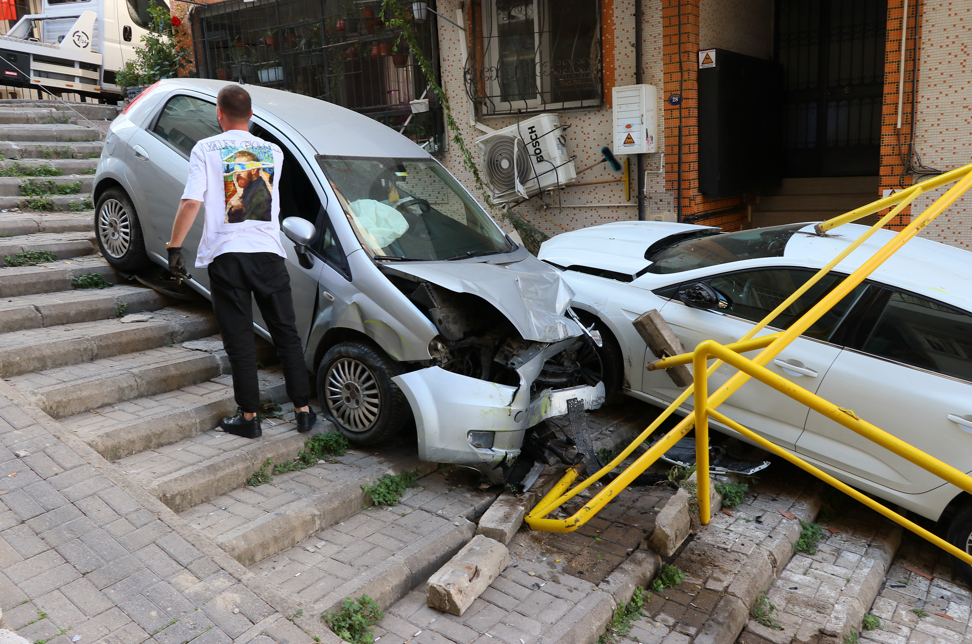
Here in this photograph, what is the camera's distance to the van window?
14109 mm

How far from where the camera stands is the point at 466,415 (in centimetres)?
421

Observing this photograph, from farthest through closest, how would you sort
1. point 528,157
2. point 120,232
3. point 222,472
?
point 528,157, point 120,232, point 222,472

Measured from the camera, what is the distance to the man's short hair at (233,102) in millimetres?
4480

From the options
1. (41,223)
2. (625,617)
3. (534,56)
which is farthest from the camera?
(534,56)

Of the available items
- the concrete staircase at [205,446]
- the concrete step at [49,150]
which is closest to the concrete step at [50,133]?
the concrete step at [49,150]

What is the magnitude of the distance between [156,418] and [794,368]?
4178 millimetres

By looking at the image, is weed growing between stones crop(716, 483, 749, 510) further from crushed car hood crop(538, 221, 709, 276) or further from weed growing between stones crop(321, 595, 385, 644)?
weed growing between stones crop(321, 595, 385, 644)

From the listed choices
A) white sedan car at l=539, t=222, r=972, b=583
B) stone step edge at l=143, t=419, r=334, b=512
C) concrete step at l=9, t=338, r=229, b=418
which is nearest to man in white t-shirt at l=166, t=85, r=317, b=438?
stone step edge at l=143, t=419, r=334, b=512

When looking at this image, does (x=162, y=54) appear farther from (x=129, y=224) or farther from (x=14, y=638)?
(x=14, y=638)

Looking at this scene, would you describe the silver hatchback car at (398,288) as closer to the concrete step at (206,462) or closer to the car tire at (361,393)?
the car tire at (361,393)

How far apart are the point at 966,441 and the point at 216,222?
465 cm

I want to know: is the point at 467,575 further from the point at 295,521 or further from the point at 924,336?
the point at 924,336

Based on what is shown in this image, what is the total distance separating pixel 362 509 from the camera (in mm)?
4328

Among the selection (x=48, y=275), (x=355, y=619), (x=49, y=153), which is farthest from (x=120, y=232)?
(x=355, y=619)
